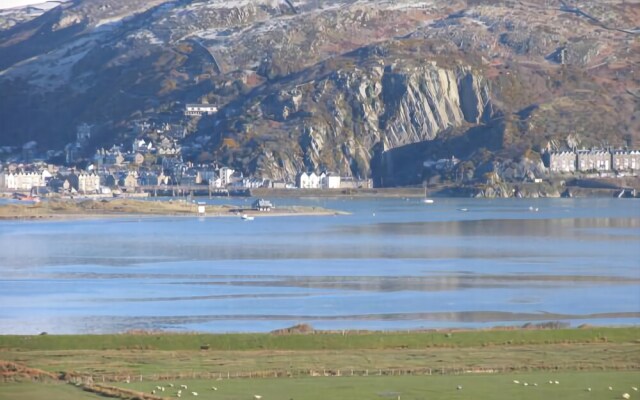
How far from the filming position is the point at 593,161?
6442 inches

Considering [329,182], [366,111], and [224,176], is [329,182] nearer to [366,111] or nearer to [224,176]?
[224,176]

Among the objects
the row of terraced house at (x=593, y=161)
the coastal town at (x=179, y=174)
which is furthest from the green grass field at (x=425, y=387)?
the row of terraced house at (x=593, y=161)

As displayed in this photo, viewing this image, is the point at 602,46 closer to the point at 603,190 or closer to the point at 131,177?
the point at 603,190

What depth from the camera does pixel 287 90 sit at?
174 meters

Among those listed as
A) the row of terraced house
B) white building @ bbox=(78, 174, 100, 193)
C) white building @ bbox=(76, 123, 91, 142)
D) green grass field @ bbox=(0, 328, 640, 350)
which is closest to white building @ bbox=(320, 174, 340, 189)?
the row of terraced house

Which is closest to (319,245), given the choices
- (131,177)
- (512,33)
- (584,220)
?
(584,220)

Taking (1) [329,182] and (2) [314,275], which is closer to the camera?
(2) [314,275]

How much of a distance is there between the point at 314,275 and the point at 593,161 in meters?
115

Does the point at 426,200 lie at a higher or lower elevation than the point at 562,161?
lower

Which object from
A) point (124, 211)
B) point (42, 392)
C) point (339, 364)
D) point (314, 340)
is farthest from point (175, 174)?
point (42, 392)

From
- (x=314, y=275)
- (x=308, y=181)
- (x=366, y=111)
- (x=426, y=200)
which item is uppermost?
(x=366, y=111)

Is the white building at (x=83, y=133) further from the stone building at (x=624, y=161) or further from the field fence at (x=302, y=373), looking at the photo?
the field fence at (x=302, y=373)

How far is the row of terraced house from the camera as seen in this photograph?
16075 centimetres

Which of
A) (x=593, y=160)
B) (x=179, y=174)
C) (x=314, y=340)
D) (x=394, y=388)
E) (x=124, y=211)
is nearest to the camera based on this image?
(x=394, y=388)
